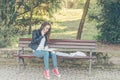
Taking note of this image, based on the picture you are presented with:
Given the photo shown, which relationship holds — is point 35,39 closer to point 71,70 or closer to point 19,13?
point 71,70

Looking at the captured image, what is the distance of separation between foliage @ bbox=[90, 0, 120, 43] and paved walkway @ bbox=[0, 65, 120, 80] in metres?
1.76

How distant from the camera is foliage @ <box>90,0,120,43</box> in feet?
36.1

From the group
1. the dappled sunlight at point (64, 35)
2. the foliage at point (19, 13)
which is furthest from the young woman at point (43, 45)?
the dappled sunlight at point (64, 35)

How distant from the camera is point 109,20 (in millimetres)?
11125

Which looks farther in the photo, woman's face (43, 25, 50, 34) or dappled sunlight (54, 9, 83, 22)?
dappled sunlight (54, 9, 83, 22)

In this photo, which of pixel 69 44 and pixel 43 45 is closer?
pixel 43 45

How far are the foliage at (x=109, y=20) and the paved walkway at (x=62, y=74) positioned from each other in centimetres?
176

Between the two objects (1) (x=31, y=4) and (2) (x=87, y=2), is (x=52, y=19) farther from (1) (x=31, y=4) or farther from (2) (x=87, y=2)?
(2) (x=87, y=2)

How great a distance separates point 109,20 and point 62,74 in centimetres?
278

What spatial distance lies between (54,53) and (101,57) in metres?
1.41

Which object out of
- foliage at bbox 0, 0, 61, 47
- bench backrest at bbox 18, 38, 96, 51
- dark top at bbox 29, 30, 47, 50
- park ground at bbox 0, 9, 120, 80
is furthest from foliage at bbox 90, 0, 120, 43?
dark top at bbox 29, 30, 47, 50

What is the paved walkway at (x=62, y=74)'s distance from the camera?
351 inches

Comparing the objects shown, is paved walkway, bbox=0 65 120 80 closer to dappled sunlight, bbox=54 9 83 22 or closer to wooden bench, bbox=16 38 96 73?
wooden bench, bbox=16 38 96 73

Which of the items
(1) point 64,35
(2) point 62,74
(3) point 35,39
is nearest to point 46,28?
(3) point 35,39
